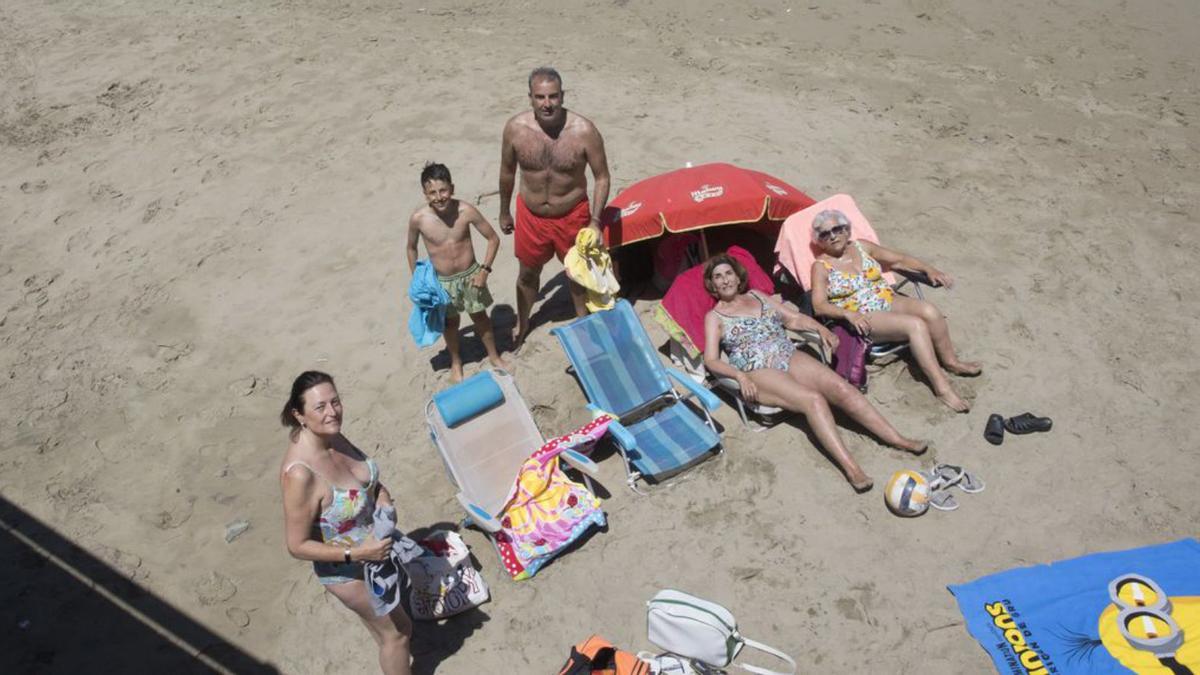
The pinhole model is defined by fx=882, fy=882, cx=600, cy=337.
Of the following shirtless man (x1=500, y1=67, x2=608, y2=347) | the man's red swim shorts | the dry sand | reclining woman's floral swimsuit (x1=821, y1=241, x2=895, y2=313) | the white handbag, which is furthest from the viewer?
the man's red swim shorts

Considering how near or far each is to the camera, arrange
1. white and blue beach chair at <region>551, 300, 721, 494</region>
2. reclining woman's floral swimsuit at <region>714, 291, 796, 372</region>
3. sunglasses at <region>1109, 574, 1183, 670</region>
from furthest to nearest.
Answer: reclining woman's floral swimsuit at <region>714, 291, 796, 372</region> → white and blue beach chair at <region>551, 300, 721, 494</region> → sunglasses at <region>1109, 574, 1183, 670</region>

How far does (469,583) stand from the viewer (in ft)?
15.7

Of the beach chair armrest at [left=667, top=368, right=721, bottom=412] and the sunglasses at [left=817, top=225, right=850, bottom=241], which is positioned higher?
the sunglasses at [left=817, top=225, right=850, bottom=241]

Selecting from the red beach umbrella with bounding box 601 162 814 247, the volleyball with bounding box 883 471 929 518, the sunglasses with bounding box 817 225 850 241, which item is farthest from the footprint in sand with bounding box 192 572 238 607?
the sunglasses with bounding box 817 225 850 241

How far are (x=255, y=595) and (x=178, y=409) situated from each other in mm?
2132

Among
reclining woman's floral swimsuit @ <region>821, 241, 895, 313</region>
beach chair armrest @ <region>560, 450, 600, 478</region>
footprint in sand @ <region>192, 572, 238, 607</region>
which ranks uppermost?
reclining woman's floral swimsuit @ <region>821, 241, 895, 313</region>

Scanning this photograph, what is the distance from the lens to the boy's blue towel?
5.99m

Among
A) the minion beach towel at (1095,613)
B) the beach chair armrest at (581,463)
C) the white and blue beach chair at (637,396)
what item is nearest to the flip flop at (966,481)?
the minion beach towel at (1095,613)

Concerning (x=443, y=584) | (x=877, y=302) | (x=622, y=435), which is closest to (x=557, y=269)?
(x=622, y=435)

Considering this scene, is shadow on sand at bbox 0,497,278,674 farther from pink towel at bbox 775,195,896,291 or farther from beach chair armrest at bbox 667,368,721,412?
pink towel at bbox 775,195,896,291

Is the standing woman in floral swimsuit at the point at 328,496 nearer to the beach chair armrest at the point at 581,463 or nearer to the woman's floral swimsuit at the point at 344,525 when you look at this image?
the woman's floral swimsuit at the point at 344,525

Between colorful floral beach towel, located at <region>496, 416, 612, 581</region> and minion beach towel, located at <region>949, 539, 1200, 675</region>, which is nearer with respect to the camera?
minion beach towel, located at <region>949, 539, 1200, 675</region>

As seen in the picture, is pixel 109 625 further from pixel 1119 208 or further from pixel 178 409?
pixel 1119 208

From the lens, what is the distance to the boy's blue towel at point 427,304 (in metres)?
5.99
